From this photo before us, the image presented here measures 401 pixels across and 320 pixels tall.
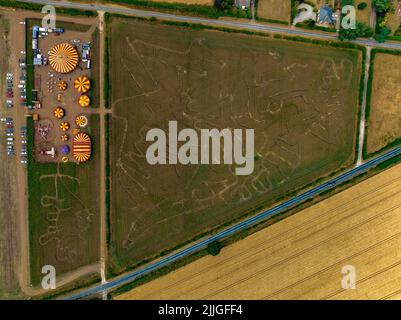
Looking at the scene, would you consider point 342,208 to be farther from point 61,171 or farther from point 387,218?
point 61,171

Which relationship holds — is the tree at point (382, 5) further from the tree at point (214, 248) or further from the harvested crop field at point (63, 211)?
the harvested crop field at point (63, 211)

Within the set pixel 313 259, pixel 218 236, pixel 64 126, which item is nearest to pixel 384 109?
pixel 313 259

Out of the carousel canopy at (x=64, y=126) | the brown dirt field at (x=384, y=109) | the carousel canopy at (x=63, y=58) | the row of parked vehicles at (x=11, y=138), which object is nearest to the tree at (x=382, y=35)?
the brown dirt field at (x=384, y=109)

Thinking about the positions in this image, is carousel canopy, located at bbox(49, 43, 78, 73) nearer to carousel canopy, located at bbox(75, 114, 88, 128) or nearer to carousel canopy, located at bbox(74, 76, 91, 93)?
carousel canopy, located at bbox(74, 76, 91, 93)

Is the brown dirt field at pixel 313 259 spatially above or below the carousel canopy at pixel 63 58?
below

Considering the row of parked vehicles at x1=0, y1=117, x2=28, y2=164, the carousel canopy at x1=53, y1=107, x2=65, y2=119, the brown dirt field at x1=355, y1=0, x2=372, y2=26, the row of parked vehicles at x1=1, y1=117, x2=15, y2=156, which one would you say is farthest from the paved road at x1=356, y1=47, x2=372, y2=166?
the row of parked vehicles at x1=1, y1=117, x2=15, y2=156

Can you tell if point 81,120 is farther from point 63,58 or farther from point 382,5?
point 382,5

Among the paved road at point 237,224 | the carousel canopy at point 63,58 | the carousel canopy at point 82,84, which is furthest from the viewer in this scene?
the paved road at point 237,224
